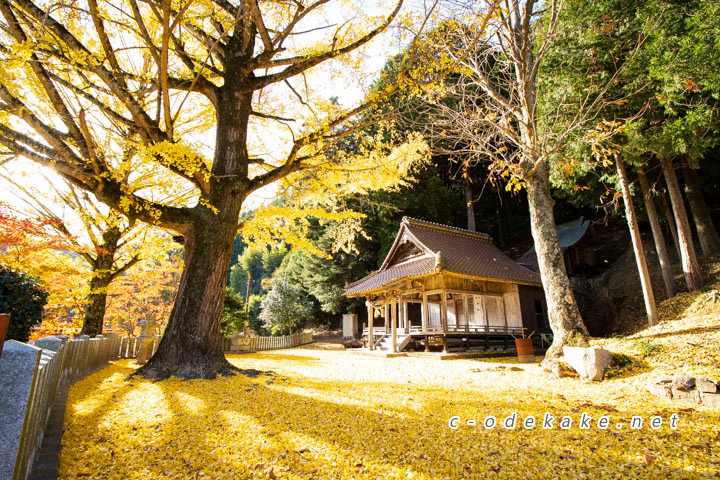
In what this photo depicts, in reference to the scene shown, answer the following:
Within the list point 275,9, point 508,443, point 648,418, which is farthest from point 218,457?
point 275,9

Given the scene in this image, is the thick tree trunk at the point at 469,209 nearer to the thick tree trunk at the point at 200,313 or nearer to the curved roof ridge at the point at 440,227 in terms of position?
the curved roof ridge at the point at 440,227

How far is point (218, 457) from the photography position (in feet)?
8.45

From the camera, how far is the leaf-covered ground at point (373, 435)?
235cm

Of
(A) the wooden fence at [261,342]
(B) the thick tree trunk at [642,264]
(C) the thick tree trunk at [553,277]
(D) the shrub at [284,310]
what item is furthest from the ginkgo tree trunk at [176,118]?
(D) the shrub at [284,310]

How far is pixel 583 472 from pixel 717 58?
9985 millimetres

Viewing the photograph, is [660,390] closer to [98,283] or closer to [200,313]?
[200,313]

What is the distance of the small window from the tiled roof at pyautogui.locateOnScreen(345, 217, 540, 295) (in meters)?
1.24

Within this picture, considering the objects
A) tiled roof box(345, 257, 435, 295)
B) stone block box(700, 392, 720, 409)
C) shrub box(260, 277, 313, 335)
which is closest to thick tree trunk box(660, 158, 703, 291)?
tiled roof box(345, 257, 435, 295)

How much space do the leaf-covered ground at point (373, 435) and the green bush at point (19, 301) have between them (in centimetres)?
143

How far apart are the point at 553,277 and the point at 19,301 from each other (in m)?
9.21

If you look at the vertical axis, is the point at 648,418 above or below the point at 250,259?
below

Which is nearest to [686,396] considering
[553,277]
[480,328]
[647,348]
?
[647,348]

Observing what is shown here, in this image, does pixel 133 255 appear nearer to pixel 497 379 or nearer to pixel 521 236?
pixel 497 379

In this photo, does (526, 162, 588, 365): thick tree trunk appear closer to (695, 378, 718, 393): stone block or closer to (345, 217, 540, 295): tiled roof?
(695, 378, 718, 393): stone block
